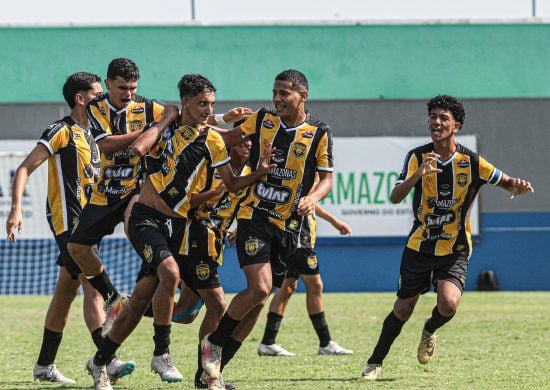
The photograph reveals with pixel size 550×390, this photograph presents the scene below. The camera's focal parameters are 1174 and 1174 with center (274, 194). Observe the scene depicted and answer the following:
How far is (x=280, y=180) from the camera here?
8.45 meters

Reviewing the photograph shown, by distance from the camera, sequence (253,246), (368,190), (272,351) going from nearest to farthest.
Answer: (253,246) < (272,351) < (368,190)

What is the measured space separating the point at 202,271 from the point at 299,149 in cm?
112

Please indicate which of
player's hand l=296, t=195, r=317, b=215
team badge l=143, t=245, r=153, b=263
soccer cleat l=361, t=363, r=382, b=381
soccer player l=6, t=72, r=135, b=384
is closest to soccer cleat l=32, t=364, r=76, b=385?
soccer player l=6, t=72, r=135, b=384

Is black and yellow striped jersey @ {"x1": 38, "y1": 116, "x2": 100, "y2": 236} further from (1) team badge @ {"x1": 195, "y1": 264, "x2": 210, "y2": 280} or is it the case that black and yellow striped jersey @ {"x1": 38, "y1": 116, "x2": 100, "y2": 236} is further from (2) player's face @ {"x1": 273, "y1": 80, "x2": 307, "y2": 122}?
(2) player's face @ {"x1": 273, "y1": 80, "x2": 307, "y2": 122}

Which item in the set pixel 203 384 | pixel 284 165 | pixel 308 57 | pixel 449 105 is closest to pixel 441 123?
pixel 449 105

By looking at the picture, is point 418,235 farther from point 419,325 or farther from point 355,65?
point 355,65

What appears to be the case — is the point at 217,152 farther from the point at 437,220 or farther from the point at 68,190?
the point at 437,220

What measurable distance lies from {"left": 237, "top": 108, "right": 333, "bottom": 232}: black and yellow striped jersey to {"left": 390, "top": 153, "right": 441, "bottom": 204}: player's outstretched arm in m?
0.68

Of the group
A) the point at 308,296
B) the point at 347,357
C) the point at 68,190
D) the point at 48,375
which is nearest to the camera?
the point at 48,375

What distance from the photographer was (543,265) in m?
22.8

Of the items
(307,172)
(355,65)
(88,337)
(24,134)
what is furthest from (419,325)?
(355,65)

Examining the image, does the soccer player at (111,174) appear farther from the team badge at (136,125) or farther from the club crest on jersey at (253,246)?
the club crest on jersey at (253,246)

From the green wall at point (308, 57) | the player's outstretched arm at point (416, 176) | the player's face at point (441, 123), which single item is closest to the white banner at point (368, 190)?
the green wall at point (308, 57)

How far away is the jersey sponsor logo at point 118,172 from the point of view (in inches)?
346
